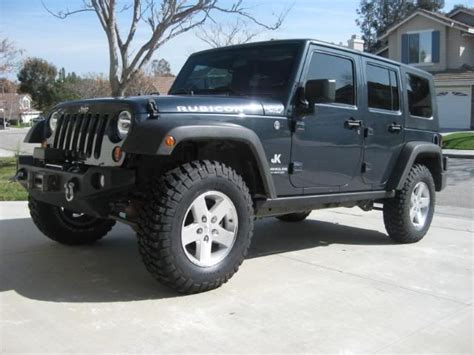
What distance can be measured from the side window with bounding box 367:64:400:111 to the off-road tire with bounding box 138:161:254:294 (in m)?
2.21

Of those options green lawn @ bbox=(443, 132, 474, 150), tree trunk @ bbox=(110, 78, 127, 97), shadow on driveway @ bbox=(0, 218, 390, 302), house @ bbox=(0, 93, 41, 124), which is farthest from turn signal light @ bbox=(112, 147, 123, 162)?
house @ bbox=(0, 93, 41, 124)

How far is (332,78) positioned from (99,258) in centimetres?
268

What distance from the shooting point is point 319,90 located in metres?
4.65

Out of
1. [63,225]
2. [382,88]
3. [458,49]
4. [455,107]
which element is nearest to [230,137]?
[63,225]

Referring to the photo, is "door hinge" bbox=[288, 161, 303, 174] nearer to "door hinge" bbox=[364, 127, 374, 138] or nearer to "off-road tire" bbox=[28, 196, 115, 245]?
"door hinge" bbox=[364, 127, 374, 138]

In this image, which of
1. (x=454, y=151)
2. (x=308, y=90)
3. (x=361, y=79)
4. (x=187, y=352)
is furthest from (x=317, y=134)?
(x=454, y=151)

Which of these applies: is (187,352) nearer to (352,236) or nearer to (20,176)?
(20,176)

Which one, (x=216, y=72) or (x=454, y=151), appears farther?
(x=454, y=151)

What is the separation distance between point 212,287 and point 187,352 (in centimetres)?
103

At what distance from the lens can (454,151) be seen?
1898 cm

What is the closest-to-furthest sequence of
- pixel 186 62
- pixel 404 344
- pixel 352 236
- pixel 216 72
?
pixel 404 344 → pixel 216 72 → pixel 186 62 → pixel 352 236

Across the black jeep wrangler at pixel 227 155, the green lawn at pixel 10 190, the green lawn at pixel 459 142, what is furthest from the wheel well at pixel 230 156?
the green lawn at pixel 459 142

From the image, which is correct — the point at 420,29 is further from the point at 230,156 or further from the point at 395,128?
the point at 230,156

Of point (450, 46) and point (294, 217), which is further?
point (450, 46)
